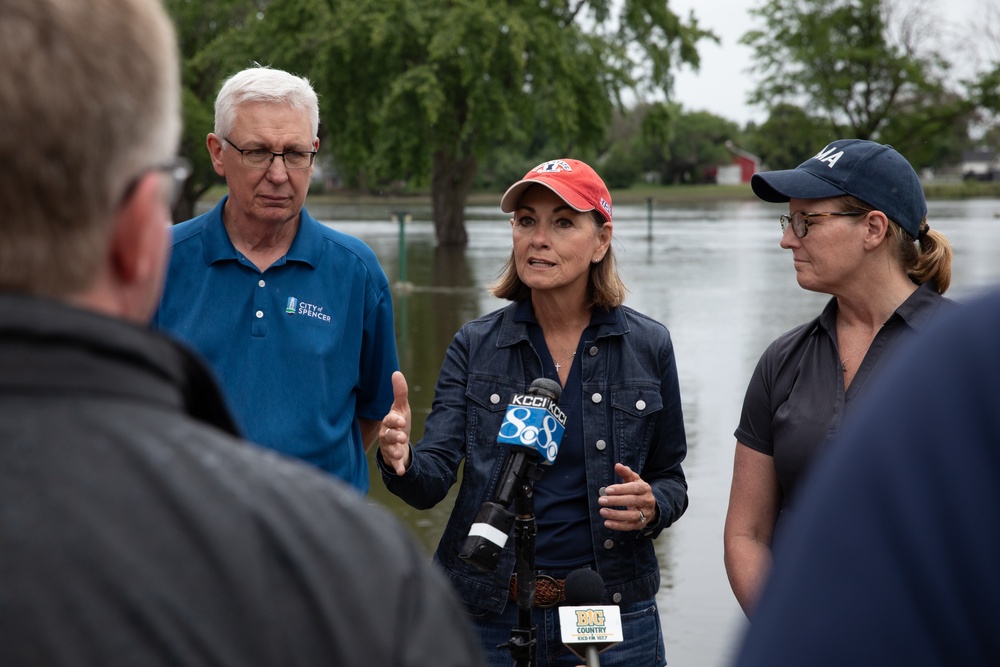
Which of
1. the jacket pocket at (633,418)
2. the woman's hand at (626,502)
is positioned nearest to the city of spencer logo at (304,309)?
the jacket pocket at (633,418)

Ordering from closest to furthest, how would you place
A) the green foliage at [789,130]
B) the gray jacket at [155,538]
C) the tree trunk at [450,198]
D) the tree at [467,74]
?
1. the gray jacket at [155,538]
2. the tree at [467,74]
3. the tree trunk at [450,198]
4. the green foliage at [789,130]

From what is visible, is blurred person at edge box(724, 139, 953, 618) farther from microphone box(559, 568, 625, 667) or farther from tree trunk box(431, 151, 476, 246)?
tree trunk box(431, 151, 476, 246)

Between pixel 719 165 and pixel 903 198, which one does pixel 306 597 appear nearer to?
pixel 903 198

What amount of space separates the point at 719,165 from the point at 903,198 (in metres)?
108

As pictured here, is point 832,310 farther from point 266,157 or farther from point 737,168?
point 737,168

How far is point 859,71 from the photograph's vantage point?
40.9 meters

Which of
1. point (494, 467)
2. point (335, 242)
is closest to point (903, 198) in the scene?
point (494, 467)

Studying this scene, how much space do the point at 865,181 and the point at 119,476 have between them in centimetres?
285

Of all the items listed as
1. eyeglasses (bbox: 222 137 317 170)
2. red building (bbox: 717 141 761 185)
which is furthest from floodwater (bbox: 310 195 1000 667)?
red building (bbox: 717 141 761 185)

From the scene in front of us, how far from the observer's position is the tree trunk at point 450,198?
30312 millimetres

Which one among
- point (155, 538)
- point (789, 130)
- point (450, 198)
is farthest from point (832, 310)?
point (789, 130)

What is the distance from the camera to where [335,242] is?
12.7 ft

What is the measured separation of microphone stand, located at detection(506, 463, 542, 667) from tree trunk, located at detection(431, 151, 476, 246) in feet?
89.3

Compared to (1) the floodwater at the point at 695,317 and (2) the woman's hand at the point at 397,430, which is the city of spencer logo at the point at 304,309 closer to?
(2) the woman's hand at the point at 397,430
